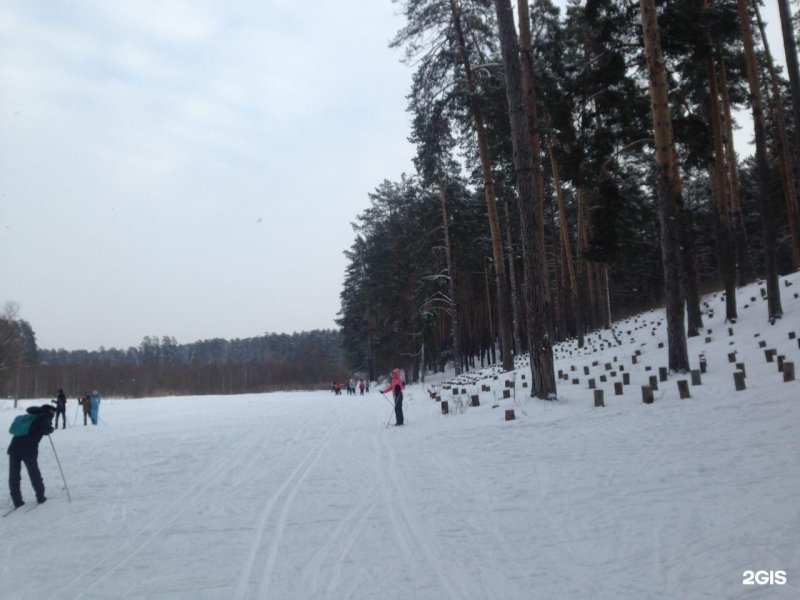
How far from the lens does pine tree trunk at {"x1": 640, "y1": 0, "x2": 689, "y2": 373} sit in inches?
427

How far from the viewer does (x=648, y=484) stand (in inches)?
220

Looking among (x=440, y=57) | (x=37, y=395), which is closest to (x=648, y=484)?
(x=440, y=57)

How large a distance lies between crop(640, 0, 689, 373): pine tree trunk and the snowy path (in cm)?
247

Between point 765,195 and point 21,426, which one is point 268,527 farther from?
point 765,195

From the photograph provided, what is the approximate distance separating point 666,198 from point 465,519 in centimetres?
873

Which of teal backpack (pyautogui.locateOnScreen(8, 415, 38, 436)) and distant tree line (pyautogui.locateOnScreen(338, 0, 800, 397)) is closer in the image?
teal backpack (pyautogui.locateOnScreen(8, 415, 38, 436))

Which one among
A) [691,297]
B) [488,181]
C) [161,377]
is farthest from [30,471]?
[161,377]

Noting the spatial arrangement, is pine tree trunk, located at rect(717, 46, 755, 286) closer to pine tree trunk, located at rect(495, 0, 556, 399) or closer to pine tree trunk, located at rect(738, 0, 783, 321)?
pine tree trunk, located at rect(738, 0, 783, 321)

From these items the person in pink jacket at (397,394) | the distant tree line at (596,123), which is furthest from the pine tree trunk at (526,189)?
the person in pink jacket at (397,394)

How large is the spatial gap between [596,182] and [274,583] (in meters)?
15.3

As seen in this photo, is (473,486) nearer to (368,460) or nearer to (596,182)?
(368,460)

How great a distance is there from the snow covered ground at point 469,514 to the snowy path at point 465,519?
0.02m

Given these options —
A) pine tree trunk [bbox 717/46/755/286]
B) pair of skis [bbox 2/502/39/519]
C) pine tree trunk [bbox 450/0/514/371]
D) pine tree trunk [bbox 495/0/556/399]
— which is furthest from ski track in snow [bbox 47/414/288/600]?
pine tree trunk [bbox 717/46/755/286]

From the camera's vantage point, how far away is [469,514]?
5.48 meters
